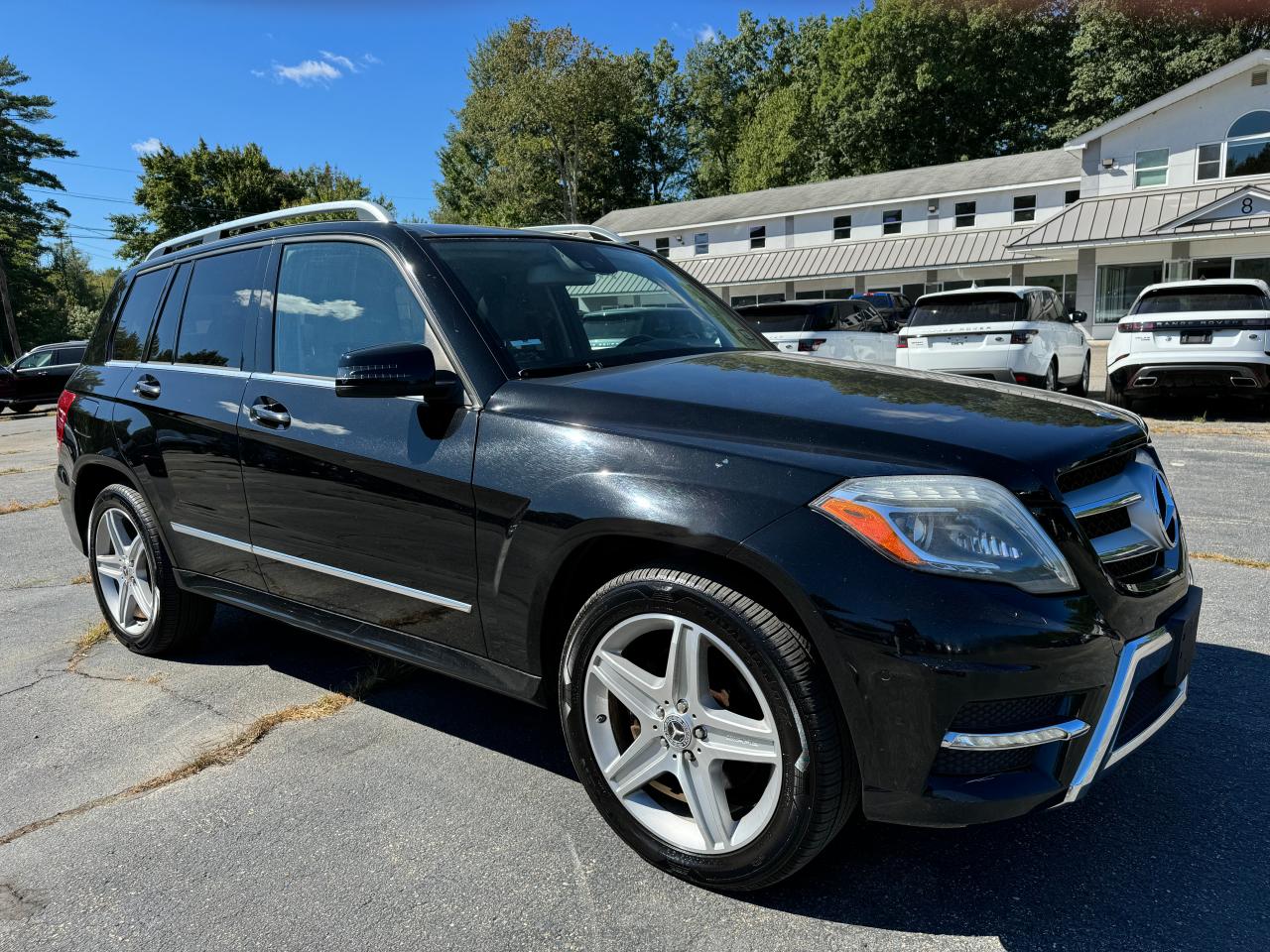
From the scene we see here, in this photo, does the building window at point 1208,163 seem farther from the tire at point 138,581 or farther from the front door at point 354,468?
the tire at point 138,581

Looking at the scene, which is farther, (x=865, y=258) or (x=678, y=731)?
(x=865, y=258)

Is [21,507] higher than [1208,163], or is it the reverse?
[1208,163]

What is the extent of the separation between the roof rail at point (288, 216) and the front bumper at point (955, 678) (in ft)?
6.76

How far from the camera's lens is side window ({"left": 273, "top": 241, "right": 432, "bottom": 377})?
3033 millimetres

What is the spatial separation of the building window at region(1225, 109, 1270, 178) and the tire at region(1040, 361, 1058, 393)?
68.2 feet

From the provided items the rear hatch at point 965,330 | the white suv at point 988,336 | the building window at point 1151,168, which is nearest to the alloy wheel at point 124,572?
the white suv at point 988,336

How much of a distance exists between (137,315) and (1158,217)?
29783 mm

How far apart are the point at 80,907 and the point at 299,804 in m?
0.63

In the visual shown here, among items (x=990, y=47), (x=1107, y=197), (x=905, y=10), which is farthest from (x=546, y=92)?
(x=1107, y=197)

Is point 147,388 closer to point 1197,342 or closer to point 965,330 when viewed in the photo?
point 965,330

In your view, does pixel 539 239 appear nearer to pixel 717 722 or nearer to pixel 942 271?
pixel 717 722

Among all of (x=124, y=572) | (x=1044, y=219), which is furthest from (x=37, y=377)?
(x=1044, y=219)

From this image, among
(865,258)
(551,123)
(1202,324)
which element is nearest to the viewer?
(1202,324)

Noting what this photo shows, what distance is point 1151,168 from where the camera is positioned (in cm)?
2900
